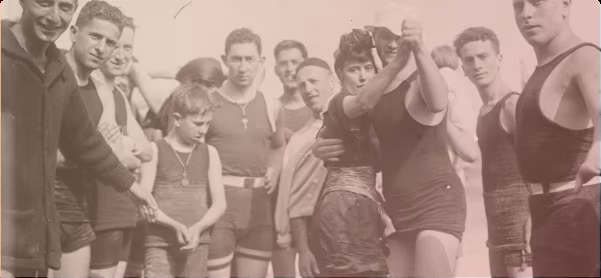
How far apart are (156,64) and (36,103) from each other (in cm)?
49

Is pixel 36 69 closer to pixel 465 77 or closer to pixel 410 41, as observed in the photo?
pixel 410 41

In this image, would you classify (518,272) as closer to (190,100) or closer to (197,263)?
(197,263)

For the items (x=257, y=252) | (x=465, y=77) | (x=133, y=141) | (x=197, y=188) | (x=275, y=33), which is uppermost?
(x=275, y=33)

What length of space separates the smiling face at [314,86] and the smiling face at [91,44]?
79 cm

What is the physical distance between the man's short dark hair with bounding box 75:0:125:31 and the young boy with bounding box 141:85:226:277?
0.38 m

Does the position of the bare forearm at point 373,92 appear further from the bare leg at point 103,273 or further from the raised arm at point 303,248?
the bare leg at point 103,273

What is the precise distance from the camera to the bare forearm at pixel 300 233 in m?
2.89

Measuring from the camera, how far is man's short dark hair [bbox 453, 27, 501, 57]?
3018mm

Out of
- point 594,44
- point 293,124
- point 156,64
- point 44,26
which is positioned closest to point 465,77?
point 594,44

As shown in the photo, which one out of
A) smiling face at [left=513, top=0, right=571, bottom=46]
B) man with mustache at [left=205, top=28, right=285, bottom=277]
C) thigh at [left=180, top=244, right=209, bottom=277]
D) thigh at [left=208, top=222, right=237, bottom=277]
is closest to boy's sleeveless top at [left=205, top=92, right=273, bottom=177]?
man with mustache at [left=205, top=28, right=285, bottom=277]

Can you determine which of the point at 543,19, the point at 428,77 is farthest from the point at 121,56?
the point at 543,19

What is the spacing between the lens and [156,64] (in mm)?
2938

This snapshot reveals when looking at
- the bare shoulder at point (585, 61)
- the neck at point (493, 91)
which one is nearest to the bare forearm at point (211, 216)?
the neck at point (493, 91)

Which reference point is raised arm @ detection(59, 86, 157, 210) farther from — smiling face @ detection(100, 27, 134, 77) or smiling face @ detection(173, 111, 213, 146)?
smiling face @ detection(173, 111, 213, 146)
